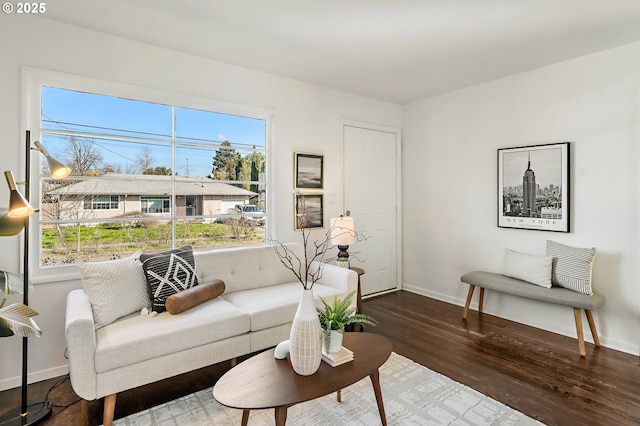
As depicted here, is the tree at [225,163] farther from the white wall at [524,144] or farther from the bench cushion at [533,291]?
the bench cushion at [533,291]

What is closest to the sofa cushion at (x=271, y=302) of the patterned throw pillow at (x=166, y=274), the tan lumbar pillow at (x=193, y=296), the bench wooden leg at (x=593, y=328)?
the tan lumbar pillow at (x=193, y=296)

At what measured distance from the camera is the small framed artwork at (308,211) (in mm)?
3904

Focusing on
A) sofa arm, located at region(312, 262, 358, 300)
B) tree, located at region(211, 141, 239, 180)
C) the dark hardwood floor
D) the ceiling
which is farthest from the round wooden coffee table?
the ceiling

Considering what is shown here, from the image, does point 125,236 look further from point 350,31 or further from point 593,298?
point 593,298

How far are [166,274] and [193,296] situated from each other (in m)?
0.26

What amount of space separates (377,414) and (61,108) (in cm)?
317

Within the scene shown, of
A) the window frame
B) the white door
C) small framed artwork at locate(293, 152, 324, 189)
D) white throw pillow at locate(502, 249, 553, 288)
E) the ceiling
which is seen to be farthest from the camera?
the white door

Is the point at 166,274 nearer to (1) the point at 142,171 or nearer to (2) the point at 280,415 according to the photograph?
(1) the point at 142,171

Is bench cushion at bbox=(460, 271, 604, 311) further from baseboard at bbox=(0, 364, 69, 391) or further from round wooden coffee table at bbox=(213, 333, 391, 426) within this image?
baseboard at bbox=(0, 364, 69, 391)

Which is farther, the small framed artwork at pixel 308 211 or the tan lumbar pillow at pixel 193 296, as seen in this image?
the small framed artwork at pixel 308 211

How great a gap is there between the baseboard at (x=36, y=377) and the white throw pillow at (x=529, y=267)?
157 inches

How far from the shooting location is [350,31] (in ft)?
8.89

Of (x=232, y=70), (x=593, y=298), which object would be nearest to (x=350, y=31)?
(x=232, y=70)

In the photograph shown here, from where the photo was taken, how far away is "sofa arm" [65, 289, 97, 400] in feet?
6.15
